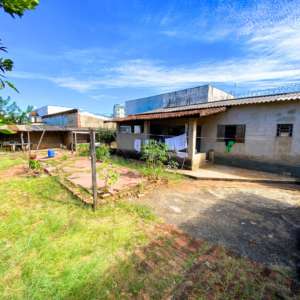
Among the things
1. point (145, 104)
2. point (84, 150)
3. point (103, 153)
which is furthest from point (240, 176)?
point (145, 104)

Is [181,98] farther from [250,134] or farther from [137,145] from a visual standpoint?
[250,134]

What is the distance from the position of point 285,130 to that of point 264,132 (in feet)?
2.73

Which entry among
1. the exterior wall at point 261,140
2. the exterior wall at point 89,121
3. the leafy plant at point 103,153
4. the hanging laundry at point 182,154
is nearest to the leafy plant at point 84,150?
the leafy plant at point 103,153

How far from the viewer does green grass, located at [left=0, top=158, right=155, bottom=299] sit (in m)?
2.12

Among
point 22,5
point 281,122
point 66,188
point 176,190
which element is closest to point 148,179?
point 176,190

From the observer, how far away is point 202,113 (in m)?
7.70

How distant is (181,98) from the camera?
2447 centimetres

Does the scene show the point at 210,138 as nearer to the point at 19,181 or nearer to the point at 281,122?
the point at 281,122

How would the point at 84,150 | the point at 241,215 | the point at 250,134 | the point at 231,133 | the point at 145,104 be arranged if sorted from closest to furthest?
1. the point at 241,215
2. the point at 250,134
3. the point at 231,133
4. the point at 84,150
5. the point at 145,104

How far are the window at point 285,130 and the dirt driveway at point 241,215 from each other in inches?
106

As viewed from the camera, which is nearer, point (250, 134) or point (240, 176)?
point (240, 176)

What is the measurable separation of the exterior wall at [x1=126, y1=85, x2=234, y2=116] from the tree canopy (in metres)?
22.3

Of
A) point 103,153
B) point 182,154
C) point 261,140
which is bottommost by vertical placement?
point 103,153

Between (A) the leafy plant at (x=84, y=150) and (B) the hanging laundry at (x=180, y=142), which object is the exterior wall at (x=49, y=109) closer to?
(A) the leafy plant at (x=84, y=150)
